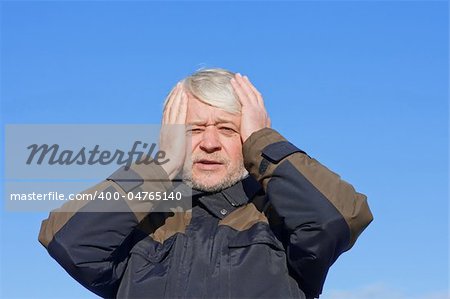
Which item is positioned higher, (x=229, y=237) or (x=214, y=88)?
(x=214, y=88)

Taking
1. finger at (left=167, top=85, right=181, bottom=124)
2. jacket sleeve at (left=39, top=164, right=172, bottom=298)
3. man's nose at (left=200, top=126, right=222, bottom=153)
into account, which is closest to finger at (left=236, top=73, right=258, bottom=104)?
man's nose at (left=200, top=126, right=222, bottom=153)

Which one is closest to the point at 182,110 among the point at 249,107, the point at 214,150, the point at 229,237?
the point at 214,150

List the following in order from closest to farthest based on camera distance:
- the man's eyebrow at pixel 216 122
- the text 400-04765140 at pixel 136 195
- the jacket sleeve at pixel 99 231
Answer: the jacket sleeve at pixel 99 231
the text 400-04765140 at pixel 136 195
the man's eyebrow at pixel 216 122

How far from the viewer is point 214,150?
5.98 metres

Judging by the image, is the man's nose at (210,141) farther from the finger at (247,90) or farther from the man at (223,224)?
the finger at (247,90)

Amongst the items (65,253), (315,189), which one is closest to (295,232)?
(315,189)

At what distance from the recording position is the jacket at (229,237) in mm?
5309

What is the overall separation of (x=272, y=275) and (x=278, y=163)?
2.46 feet

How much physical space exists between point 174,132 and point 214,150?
33 centimetres

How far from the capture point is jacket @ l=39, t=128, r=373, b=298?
17.4ft

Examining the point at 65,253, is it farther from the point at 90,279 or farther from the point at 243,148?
the point at 243,148

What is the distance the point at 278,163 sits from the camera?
5.49 meters

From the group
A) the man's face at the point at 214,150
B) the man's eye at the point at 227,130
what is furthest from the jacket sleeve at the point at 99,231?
the man's eye at the point at 227,130

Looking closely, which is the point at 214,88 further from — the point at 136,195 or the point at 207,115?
the point at 136,195
